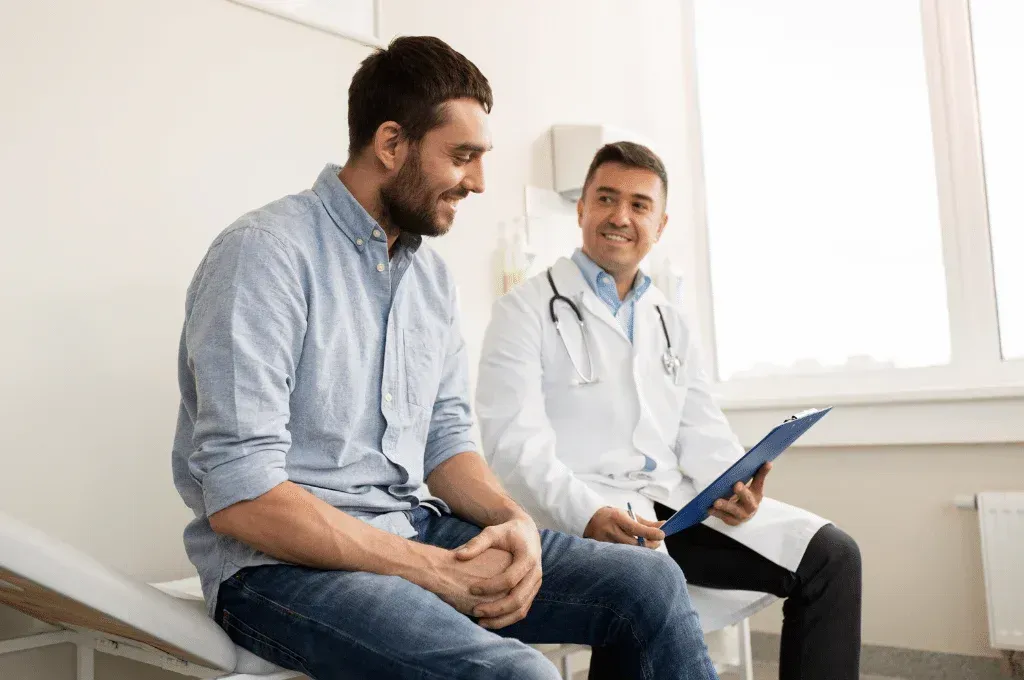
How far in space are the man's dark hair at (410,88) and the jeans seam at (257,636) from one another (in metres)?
0.67

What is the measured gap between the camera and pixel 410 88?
4.25ft

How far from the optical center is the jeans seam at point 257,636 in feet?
3.43

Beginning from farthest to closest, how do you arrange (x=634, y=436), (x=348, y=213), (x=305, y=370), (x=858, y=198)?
1. (x=858, y=198)
2. (x=634, y=436)
3. (x=348, y=213)
4. (x=305, y=370)

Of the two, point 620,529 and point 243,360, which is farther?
point 620,529

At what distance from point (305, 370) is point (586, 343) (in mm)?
859

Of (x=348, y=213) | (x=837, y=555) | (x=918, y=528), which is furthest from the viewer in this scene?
(x=918, y=528)

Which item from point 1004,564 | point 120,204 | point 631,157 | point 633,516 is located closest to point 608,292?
point 631,157

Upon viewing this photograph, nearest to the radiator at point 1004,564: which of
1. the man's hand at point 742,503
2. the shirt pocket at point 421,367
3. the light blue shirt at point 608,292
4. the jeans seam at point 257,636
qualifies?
the man's hand at point 742,503

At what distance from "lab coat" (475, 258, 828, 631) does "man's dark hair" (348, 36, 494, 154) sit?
638mm

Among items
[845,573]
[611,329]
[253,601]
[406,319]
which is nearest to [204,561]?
[253,601]

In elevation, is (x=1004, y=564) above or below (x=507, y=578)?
below

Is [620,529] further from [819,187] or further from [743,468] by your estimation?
[819,187]

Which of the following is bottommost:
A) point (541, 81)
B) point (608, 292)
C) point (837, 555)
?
point (837, 555)

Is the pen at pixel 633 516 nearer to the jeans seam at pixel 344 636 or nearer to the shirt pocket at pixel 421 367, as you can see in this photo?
the shirt pocket at pixel 421 367
